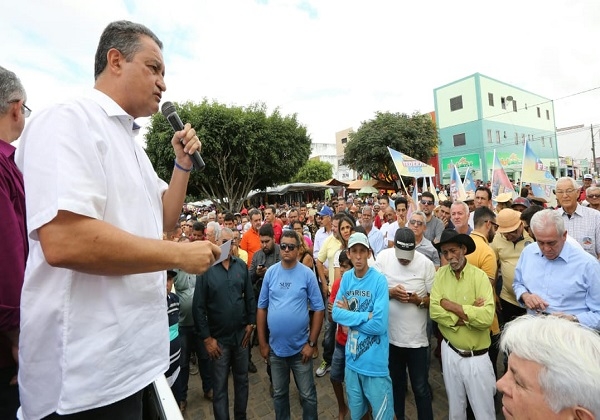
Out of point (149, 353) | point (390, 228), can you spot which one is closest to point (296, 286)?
point (149, 353)

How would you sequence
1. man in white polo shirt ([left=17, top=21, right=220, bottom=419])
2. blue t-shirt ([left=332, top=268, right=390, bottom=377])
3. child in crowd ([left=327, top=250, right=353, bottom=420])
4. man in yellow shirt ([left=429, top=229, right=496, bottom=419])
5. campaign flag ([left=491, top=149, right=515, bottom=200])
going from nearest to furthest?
man in white polo shirt ([left=17, top=21, right=220, bottom=419])
man in yellow shirt ([left=429, top=229, right=496, bottom=419])
blue t-shirt ([left=332, top=268, right=390, bottom=377])
child in crowd ([left=327, top=250, right=353, bottom=420])
campaign flag ([left=491, top=149, right=515, bottom=200])

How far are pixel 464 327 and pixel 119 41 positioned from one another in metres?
3.57

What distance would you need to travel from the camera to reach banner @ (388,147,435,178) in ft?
30.8

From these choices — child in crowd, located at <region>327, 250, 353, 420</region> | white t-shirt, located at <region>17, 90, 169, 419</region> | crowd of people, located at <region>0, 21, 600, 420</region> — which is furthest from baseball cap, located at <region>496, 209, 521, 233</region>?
white t-shirt, located at <region>17, 90, 169, 419</region>

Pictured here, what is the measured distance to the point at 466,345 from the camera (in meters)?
3.22

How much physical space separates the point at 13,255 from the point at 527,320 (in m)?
2.30

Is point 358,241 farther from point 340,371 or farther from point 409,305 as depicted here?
point 340,371

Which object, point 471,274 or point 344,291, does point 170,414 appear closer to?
point 344,291

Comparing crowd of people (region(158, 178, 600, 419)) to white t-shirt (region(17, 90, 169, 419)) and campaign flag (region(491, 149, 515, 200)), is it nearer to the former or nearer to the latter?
white t-shirt (region(17, 90, 169, 419))

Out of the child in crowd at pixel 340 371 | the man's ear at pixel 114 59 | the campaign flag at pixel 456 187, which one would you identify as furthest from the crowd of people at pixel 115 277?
the campaign flag at pixel 456 187

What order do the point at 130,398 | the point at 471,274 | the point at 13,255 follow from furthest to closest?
the point at 471,274 → the point at 13,255 → the point at 130,398

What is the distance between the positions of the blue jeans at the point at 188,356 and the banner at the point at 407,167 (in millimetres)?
6973

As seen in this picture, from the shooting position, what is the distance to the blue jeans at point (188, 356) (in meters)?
4.33

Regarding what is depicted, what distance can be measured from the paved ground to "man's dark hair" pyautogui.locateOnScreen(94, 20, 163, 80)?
167 inches
